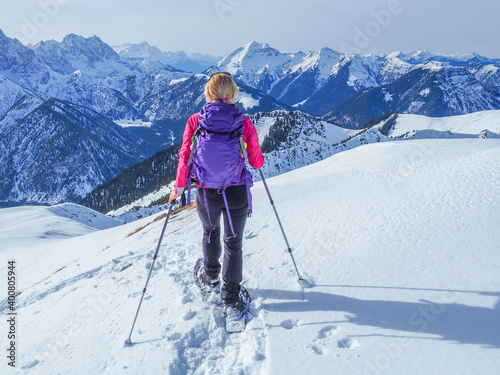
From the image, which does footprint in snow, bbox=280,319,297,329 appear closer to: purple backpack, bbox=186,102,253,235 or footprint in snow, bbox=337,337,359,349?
footprint in snow, bbox=337,337,359,349

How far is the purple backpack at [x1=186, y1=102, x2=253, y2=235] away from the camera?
495 cm

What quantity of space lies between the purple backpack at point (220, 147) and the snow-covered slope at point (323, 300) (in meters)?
2.48

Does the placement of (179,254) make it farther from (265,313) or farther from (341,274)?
(341,274)

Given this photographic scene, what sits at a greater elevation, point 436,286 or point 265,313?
point 436,286

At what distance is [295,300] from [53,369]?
4250mm

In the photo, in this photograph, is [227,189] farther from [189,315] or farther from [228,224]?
[189,315]

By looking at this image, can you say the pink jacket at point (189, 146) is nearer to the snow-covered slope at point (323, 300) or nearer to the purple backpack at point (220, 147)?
the purple backpack at point (220, 147)

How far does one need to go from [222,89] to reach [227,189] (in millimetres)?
1714

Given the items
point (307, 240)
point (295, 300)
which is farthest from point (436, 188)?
point (295, 300)

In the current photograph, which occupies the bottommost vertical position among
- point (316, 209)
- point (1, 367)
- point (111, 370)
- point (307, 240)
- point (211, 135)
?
point (1, 367)

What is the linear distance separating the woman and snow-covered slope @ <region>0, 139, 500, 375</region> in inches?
31.6

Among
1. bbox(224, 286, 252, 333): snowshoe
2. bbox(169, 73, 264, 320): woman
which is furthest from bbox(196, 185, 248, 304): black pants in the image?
bbox(224, 286, 252, 333): snowshoe

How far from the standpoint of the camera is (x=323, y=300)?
553 centimetres

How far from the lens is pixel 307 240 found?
7719mm
